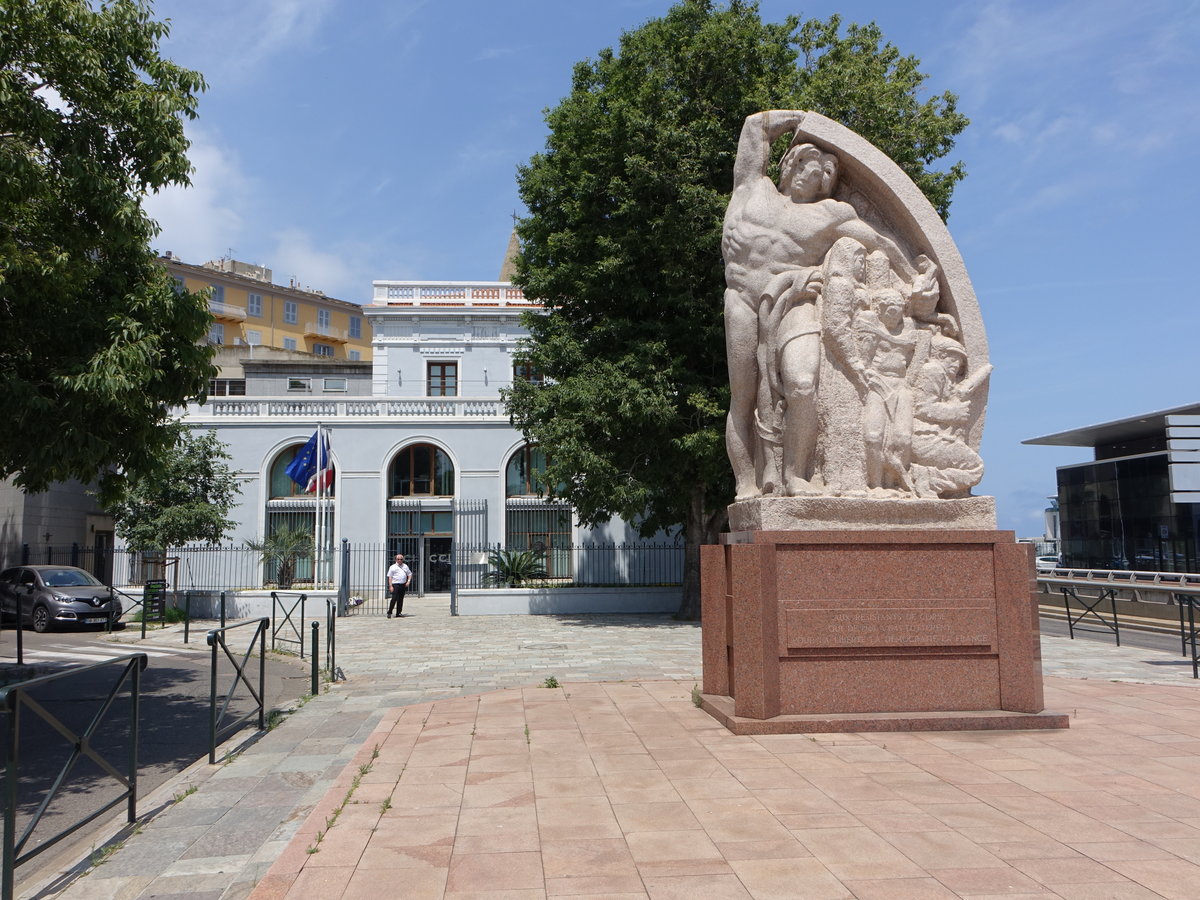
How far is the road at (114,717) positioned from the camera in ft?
19.3

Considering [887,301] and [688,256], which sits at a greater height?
[688,256]

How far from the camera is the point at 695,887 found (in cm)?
360

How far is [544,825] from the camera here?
4.43 metres

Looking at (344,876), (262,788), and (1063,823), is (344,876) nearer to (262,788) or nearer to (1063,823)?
(262,788)

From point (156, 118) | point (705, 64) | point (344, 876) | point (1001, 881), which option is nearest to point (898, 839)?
point (1001, 881)

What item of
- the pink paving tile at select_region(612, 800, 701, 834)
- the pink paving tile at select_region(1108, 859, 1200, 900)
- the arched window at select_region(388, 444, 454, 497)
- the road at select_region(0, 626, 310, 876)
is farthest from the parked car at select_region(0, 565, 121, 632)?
the pink paving tile at select_region(1108, 859, 1200, 900)

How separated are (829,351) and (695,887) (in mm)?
4564

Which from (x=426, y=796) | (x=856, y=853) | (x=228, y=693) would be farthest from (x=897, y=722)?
(x=228, y=693)

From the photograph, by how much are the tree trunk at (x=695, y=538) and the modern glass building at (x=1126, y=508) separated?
11.0m

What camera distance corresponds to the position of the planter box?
22.9m

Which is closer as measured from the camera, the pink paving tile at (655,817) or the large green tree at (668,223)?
the pink paving tile at (655,817)

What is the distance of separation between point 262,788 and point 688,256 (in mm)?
14057

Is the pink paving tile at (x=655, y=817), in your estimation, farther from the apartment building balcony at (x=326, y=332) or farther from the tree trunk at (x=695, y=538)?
the apartment building balcony at (x=326, y=332)

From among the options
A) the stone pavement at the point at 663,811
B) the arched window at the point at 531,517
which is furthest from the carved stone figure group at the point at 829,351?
the arched window at the point at 531,517
